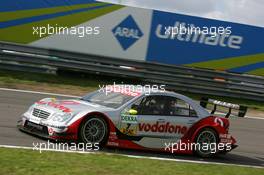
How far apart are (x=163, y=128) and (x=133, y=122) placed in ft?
2.19

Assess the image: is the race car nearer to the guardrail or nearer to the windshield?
the windshield

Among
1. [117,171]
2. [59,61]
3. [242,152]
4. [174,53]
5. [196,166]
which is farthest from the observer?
[174,53]

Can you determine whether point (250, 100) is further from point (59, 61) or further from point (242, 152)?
point (242, 152)

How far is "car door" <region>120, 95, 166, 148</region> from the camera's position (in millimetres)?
10961

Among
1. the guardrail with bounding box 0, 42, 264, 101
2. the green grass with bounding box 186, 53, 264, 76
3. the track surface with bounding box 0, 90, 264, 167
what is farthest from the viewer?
the green grass with bounding box 186, 53, 264, 76

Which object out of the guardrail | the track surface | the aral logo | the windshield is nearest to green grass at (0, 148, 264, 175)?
the track surface

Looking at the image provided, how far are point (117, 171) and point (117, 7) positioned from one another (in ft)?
43.6

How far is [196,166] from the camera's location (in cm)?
952

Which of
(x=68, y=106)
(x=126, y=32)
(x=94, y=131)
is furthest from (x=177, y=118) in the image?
(x=126, y=32)

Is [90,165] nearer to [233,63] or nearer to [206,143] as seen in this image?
[206,143]

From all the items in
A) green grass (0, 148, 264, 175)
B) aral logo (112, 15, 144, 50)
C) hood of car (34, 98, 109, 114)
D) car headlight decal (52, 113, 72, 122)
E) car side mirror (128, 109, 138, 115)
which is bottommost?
green grass (0, 148, 264, 175)

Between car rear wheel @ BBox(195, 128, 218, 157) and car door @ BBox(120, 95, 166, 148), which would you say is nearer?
car door @ BBox(120, 95, 166, 148)

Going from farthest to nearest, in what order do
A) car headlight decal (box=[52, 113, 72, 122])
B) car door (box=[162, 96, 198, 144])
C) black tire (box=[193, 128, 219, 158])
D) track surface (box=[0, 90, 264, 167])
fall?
black tire (box=[193, 128, 219, 158]), car door (box=[162, 96, 198, 144]), track surface (box=[0, 90, 264, 167]), car headlight decal (box=[52, 113, 72, 122])

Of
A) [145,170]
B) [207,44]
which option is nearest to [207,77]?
[207,44]
